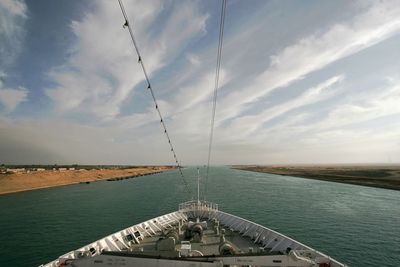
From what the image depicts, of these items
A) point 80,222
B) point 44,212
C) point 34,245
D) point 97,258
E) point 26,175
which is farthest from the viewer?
point 26,175

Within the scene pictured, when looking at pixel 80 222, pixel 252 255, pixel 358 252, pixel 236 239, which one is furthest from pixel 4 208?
pixel 358 252

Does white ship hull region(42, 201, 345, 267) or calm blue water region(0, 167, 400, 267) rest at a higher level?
white ship hull region(42, 201, 345, 267)

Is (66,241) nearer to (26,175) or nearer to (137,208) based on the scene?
(137,208)

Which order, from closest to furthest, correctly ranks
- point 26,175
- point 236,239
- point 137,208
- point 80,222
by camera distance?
point 236,239 < point 80,222 < point 137,208 < point 26,175

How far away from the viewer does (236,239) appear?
21.5 metres

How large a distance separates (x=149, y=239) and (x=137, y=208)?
3452 cm

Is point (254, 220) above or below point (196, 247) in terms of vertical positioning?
below

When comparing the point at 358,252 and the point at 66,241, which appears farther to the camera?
the point at 66,241

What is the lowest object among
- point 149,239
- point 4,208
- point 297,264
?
point 4,208

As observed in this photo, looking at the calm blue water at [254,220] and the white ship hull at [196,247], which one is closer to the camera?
the white ship hull at [196,247]

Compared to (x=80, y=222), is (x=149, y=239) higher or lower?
higher

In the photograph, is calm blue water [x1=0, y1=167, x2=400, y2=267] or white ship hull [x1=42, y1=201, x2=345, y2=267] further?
calm blue water [x1=0, y1=167, x2=400, y2=267]

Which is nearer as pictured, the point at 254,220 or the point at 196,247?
the point at 196,247

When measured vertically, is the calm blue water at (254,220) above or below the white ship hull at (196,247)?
below
